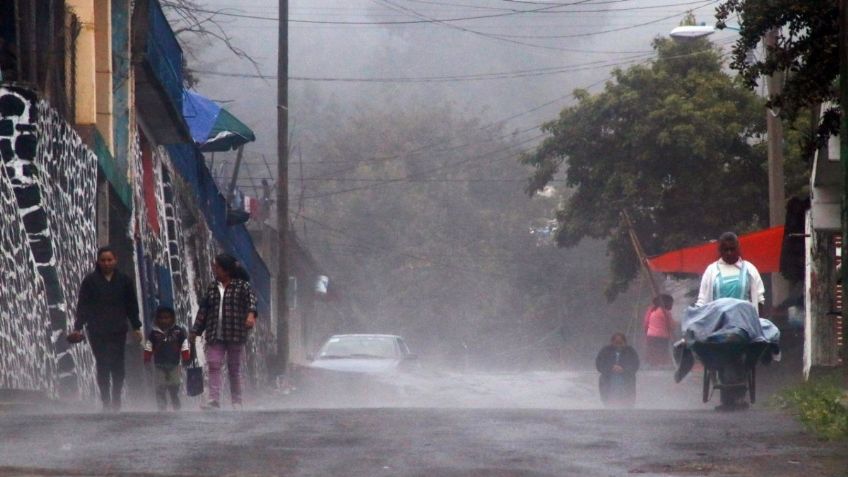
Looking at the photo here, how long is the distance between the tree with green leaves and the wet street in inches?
754

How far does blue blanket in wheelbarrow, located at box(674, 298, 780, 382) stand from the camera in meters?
11.8

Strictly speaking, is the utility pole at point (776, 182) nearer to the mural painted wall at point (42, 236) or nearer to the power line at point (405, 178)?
the mural painted wall at point (42, 236)

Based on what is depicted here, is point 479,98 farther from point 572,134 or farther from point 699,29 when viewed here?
point 699,29

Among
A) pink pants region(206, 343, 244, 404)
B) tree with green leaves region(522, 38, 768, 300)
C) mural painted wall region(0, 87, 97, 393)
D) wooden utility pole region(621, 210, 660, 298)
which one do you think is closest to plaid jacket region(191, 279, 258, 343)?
pink pants region(206, 343, 244, 404)

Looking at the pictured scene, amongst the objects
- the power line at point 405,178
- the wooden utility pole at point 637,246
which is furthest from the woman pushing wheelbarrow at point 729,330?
the power line at point 405,178

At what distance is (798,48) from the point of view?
1111cm

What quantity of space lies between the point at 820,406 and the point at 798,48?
102 inches

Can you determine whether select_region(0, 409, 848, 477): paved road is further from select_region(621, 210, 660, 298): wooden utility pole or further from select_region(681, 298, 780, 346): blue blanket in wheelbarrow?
select_region(621, 210, 660, 298): wooden utility pole

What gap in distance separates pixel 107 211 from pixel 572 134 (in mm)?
15544

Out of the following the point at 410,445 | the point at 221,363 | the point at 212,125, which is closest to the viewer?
the point at 410,445

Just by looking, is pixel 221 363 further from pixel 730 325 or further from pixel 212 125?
pixel 212 125

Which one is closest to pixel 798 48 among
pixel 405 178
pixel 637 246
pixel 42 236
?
pixel 42 236

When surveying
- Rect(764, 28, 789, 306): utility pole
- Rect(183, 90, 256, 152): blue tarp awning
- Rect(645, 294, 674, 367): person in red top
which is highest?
Rect(183, 90, 256, 152): blue tarp awning

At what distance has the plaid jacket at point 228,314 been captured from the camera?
47.7 ft
